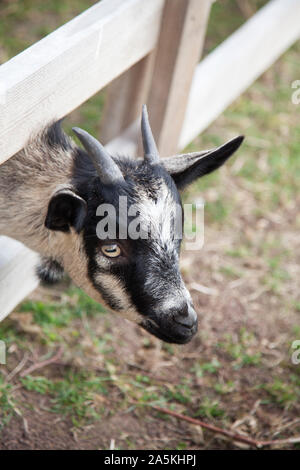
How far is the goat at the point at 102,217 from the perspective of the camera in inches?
126

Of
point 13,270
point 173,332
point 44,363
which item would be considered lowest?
point 44,363

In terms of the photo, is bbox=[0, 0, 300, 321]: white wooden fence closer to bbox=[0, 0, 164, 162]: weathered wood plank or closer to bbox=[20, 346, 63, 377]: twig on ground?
bbox=[0, 0, 164, 162]: weathered wood plank

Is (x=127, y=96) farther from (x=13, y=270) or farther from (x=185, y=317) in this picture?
(x=185, y=317)

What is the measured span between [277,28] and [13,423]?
175 inches

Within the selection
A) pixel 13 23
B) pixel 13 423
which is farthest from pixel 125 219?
pixel 13 23

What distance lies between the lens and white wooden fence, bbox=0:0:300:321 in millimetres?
3273

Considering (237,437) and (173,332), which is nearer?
(173,332)

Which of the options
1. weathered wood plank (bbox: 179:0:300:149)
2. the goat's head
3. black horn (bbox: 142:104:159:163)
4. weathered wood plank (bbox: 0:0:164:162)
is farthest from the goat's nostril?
weathered wood plank (bbox: 179:0:300:149)

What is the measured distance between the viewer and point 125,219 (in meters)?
3.17

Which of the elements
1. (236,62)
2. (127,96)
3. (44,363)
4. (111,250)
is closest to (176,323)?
(111,250)

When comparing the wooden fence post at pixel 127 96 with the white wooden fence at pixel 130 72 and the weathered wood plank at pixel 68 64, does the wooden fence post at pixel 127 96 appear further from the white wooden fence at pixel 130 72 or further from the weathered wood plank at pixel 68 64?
the weathered wood plank at pixel 68 64

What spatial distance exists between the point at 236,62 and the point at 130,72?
111cm

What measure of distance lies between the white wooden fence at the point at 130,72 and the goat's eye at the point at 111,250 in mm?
721

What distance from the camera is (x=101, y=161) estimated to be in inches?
125
